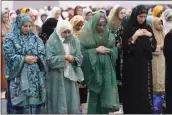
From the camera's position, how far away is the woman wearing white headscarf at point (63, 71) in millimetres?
6824

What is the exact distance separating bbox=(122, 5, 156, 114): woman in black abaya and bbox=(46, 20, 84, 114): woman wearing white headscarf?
0.64 metres

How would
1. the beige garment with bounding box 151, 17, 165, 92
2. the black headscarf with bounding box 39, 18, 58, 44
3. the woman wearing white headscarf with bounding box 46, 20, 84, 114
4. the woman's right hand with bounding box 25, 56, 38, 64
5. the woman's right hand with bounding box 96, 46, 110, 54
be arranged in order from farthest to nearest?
the beige garment with bounding box 151, 17, 165, 92 < the black headscarf with bounding box 39, 18, 58, 44 < the woman's right hand with bounding box 96, 46, 110, 54 < the woman wearing white headscarf with bounding box 46, 20, 84, 114 < the woman's right hand with bounding box 25, 56, 38, 64

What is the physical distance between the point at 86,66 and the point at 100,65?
21 centimetres

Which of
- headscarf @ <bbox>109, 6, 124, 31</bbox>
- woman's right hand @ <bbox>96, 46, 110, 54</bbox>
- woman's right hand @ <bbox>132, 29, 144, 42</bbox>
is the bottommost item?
woman's right hand @ <bbox>96, 46, 110, 54</bbox>

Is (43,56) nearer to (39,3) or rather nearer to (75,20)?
(75,20)

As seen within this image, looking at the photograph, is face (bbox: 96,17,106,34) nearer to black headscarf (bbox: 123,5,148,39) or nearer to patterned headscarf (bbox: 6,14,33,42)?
black headscarf (bbox: 123,5,148,39)

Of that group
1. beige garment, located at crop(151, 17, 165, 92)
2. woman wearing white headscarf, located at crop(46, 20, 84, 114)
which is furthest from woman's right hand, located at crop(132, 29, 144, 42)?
beige garment, located at crop(151, 17, 165, 92)

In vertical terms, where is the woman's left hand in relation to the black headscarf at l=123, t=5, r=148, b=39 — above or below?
below

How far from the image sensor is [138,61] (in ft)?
22.9

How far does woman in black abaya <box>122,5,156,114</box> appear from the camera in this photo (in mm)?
6973

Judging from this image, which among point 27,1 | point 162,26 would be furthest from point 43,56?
point 27,1

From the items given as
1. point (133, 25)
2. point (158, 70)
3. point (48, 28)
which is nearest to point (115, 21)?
point (158, 70)

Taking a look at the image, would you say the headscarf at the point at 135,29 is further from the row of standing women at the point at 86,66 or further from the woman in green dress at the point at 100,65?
the woman in green dress at the point at 100,65

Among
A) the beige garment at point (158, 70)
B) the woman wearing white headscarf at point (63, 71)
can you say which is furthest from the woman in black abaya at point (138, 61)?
the beige garment at point (158, 70)
